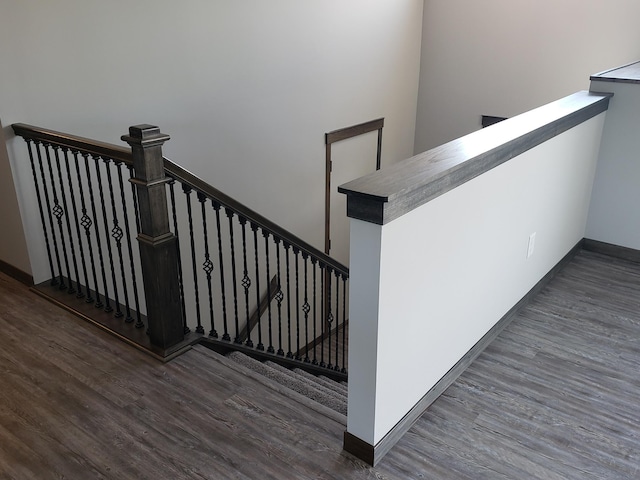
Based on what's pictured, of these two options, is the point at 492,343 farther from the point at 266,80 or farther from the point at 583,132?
the point at 266,80

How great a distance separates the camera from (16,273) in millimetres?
3611

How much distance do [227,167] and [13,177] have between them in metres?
1.92

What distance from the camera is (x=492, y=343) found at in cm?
298

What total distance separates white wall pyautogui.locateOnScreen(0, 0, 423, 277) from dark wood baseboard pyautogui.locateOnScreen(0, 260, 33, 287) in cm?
7

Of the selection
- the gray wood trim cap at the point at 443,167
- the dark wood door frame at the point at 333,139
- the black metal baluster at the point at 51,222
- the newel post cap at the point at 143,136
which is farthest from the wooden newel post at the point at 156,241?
the dark wood door frame at the point at 333,139

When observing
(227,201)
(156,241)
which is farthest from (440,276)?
(156,241)

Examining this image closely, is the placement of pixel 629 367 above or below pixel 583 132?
below

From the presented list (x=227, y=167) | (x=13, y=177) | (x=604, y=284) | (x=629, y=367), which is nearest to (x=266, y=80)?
(x=227, y=167)

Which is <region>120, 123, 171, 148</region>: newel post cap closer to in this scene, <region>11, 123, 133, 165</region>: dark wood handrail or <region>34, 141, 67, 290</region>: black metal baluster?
<region>11, 123, 133, 165</region>: dark wood handrail

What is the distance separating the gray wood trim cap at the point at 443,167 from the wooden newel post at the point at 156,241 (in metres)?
1.08

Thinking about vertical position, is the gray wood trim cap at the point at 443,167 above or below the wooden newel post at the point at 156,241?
above

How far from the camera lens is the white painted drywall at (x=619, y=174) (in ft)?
12.2

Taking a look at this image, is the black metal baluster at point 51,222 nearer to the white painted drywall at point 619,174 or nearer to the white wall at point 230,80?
the white wall at point 230,80

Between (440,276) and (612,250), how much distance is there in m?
2.26
